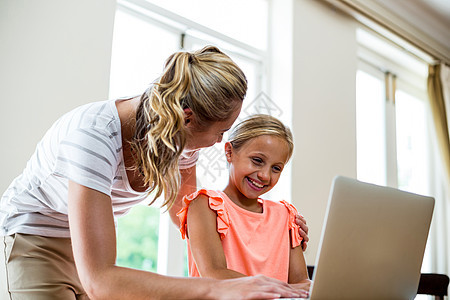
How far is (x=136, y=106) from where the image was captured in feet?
3.52

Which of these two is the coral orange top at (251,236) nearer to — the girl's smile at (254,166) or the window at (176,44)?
the girl's smile at (254,166)

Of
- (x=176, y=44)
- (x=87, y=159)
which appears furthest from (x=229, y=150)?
(x=176, y=44)

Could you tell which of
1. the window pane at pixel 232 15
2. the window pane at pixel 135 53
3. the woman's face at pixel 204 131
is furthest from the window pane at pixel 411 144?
the woman's face at pixel 204 131

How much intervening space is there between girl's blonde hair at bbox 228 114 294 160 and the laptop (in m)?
0.49

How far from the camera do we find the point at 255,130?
1.41 metres

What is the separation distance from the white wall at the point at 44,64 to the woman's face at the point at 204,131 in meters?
0.77

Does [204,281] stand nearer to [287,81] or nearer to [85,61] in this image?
[85,61]

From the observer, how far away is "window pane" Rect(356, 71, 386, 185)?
390 cm

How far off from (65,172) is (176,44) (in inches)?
67.9

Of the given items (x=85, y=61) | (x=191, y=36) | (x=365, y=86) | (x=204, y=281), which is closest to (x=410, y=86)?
(x=365, y=86)

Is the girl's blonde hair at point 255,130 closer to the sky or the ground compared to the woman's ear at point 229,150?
closer to the sky

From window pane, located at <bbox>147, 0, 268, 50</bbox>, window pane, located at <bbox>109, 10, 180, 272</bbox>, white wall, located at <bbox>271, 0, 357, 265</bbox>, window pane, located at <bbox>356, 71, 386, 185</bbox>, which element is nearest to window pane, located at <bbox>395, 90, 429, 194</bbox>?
window pane, located at <bbox>356, 71, 386, 185</bbox>

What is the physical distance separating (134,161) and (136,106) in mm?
138

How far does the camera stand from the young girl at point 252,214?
1.25m
